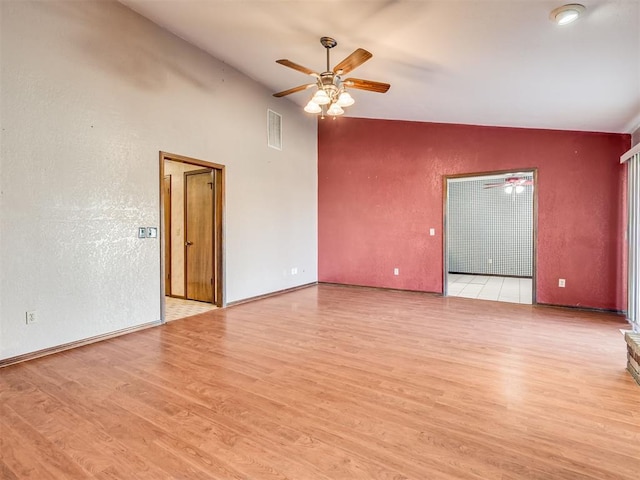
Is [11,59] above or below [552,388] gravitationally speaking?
above

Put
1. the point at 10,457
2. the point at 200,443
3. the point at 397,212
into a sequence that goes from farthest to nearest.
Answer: the point at 397,212 < the point at 200,443 < the point at 10,457

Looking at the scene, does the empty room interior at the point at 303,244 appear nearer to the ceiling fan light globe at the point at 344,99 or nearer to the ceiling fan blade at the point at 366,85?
the ceiling fan blade at the point at 366,85

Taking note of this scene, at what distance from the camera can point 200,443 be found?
1801 mm

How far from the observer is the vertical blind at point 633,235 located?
3930 millimetres

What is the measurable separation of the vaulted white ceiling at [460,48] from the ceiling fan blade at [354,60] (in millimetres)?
451

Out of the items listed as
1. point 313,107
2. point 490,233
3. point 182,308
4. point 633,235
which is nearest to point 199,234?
point 182,308

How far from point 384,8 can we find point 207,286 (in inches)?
170

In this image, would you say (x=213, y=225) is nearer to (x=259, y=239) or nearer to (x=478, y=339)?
(x=259, y=239)

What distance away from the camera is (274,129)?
591cm

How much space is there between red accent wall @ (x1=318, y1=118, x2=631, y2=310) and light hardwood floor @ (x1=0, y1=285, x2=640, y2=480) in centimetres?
147

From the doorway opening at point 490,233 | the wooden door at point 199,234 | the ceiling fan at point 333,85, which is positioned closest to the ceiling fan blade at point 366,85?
the ceiling fan at point 333,85

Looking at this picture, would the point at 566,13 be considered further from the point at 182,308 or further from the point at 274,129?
the point at 182,308

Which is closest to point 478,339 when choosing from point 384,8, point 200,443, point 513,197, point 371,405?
point 371,405

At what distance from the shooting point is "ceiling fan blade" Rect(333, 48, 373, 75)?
284cm
